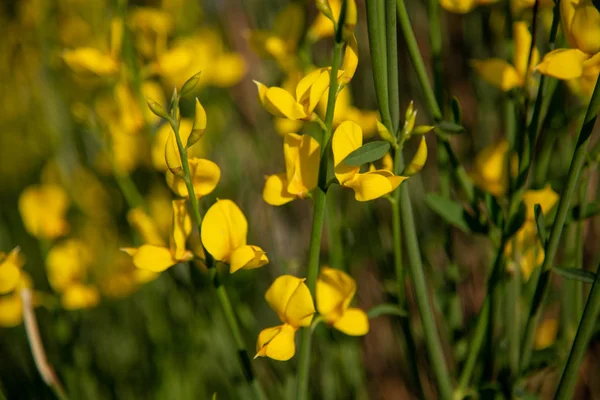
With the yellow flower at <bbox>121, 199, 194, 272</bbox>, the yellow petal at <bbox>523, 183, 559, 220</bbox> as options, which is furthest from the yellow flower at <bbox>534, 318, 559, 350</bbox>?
the yellow flower at <bbox>121, 199, 194, 272</bbox>

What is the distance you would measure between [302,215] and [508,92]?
2.98ft

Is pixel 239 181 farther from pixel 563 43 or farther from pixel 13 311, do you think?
pixel 563 43

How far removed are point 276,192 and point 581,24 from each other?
252mm

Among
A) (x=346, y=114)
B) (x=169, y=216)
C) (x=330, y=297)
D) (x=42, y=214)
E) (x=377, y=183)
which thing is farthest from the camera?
(x=169, y=216)

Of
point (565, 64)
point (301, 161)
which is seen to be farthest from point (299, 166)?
point (565, 64)

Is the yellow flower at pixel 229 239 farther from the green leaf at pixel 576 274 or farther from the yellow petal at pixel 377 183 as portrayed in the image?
the green leaf at pixel 576 274

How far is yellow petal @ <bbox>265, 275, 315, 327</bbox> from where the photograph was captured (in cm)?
44

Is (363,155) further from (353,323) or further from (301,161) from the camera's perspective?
(353,323)

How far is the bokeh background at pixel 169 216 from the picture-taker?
75 cm

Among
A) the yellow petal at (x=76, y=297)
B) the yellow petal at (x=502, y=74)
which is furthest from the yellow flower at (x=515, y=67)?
the yellow petal at (x=76, y=297)

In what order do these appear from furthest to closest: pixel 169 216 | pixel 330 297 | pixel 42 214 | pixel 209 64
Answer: pixel 169 216, pixel 209 64, pixel 42 214, pixel 330 297

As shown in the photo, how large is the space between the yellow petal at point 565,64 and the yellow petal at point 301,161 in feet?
0.57

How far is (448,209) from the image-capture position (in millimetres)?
546

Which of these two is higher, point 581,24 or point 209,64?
point 581,24
